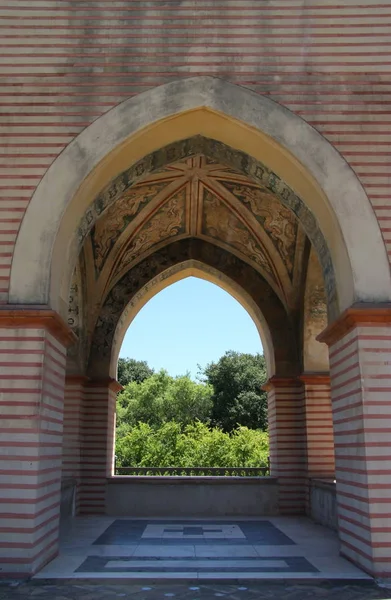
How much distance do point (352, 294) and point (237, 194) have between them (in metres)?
6.05

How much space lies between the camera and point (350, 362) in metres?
8.28

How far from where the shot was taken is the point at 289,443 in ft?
47.0

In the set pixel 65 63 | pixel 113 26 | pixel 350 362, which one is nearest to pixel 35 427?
pixel 350 362

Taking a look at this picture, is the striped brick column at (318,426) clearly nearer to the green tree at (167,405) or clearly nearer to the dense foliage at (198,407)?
the dense foliage at (198,407)

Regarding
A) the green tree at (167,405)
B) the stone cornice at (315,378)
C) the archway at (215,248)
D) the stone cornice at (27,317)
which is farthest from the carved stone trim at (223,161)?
the green tree at (167,405)

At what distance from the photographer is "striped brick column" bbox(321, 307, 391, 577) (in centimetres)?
744

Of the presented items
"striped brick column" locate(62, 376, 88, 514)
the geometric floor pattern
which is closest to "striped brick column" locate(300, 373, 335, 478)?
"striped brick column" locate(62, 376, 88, 514)

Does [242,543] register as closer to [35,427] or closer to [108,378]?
[35,427]

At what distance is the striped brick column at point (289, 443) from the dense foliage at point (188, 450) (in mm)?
10425

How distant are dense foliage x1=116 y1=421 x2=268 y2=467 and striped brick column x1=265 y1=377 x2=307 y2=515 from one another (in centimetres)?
1042

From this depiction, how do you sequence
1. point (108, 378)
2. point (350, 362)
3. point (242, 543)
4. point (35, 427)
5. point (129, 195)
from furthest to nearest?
point (108, 378), point (129, 195), point (242, 543), point (350, 362), point (35, 427)

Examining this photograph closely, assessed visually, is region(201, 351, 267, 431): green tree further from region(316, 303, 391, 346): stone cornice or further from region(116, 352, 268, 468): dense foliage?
region(316, 303, 391, 346): stone cornice

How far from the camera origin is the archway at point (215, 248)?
8305mm

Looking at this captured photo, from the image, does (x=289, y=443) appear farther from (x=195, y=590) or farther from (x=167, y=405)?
(x=167, y=405)
